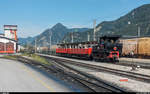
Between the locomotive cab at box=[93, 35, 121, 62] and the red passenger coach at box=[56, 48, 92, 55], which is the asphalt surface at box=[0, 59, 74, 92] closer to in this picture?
the locomotive cab at box=[93, 35, 121, 62]

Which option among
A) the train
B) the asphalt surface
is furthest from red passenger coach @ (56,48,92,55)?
the asphalt surface

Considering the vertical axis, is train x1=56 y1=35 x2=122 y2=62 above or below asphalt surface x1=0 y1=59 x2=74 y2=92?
above

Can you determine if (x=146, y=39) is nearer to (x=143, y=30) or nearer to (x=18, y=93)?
(x=18, y=93)

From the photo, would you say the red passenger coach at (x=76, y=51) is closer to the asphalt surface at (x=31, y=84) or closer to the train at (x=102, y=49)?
the train at (x=102, y=49)

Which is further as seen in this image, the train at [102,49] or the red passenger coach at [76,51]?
the red passenger coach at [76,51]

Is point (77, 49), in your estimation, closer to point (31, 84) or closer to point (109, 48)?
point (109, 48)

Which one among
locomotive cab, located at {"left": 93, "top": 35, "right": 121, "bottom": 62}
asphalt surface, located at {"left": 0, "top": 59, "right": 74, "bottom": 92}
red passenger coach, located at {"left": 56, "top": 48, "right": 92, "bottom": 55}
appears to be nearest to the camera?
asphalt surface, located at {"left": 0, "top": 59, "right": 74, "bottom": 92}

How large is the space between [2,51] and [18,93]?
50106 millimetres

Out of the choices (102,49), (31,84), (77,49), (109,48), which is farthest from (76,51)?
(31,84)

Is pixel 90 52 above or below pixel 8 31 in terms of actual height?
below

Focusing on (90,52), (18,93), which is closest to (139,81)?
(18,93)

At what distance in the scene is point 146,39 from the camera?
31.3 meters

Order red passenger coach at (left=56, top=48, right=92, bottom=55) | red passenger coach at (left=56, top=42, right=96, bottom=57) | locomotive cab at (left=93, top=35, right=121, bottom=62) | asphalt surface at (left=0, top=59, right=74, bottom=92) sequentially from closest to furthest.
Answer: asphalt surface at (left=0, top=59, right=74, bottom=92) → locomotive cab at (left=93, top=35, right=121, bottom=62) → red passenger coach at (left=56, top=48, right=92, bottom=55) → red passenger coach at (left=56, top=42, right=96, bottom=57)

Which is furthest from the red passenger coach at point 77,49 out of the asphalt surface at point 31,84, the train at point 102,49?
the asphalt surface at point 31,84
